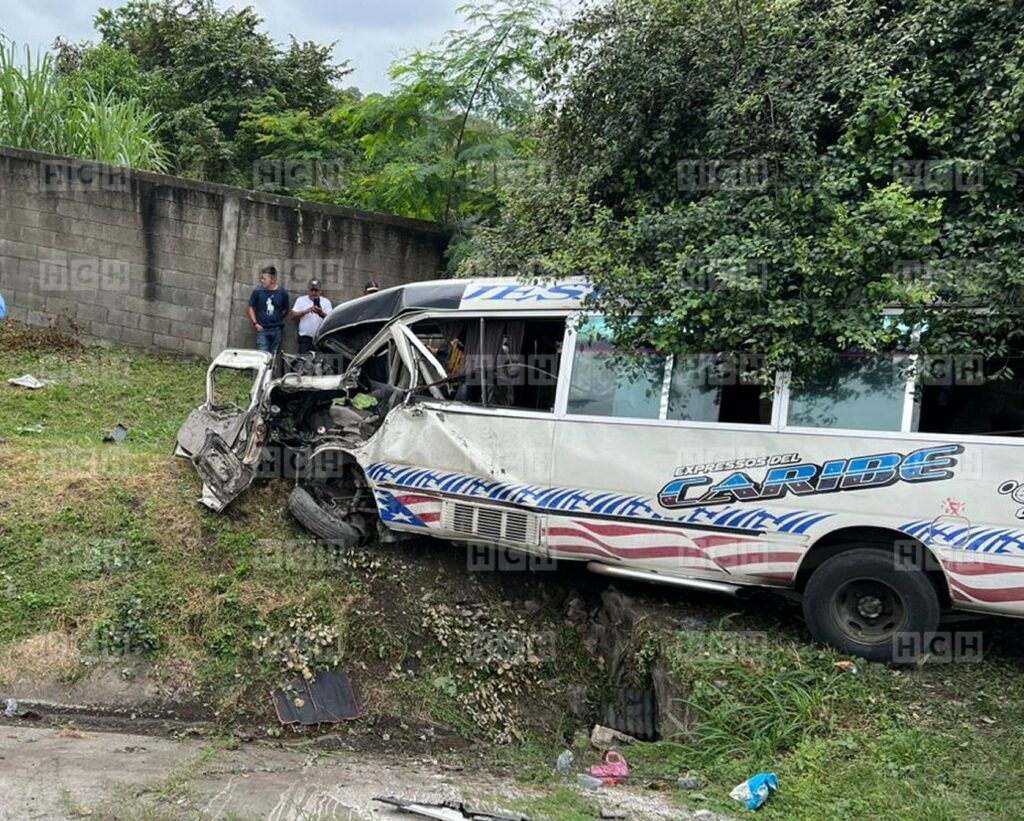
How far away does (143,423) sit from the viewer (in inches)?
347

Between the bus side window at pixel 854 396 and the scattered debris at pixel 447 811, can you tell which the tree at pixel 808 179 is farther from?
the scattered debris at pixel 447 811

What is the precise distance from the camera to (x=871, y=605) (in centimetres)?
499

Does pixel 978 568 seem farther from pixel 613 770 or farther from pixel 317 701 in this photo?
pixel 317 701

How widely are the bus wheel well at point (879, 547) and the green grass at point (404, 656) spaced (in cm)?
52

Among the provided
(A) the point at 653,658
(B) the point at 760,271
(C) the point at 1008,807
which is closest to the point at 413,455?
(A) the point at 653,658

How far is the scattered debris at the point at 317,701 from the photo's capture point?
5.31m

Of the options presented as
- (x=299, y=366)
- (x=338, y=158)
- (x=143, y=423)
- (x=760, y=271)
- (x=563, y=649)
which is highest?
(x=338, y=158)

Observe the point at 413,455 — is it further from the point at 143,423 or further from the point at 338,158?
the point at 338,158

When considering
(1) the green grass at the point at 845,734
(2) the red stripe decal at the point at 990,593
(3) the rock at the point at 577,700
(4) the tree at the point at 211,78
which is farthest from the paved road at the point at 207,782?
(4) the tree at the point at 211,78

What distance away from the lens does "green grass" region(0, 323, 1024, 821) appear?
4121mm

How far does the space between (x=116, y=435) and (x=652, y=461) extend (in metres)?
5.58

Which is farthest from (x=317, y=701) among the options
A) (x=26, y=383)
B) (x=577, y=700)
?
(x=26, y=383)

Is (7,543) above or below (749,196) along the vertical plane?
below

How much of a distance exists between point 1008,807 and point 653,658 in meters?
2.08
